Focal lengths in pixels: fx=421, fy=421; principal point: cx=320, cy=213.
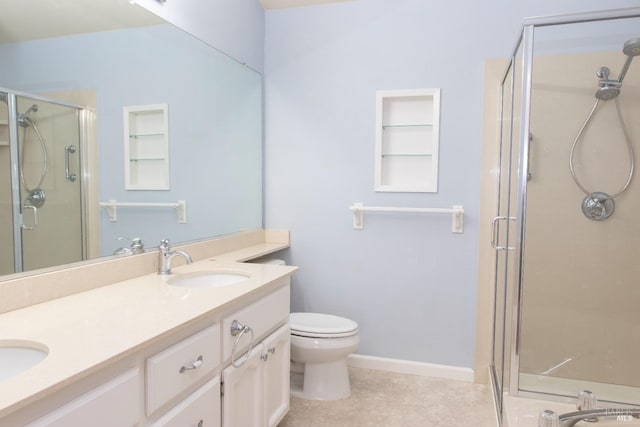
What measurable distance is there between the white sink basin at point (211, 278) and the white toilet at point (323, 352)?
55 centimetres

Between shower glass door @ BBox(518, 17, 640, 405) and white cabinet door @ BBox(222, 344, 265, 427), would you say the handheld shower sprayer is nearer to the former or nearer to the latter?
shower glass door @ BBox(518, 17, 640, 405)

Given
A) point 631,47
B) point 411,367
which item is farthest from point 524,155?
point 411,367

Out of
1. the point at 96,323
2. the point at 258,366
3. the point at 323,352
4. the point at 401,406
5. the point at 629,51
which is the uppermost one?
the point at 629,51

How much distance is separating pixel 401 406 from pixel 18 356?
6.03 feet

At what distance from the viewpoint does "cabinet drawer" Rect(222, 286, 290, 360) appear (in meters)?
1.44

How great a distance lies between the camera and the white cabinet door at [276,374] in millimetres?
1750

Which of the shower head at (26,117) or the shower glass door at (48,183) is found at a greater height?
the shower head at (26,117)

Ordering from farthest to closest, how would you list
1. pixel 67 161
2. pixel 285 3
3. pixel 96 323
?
pixel 285 3 < pixel 67 161 < pixel 96 323

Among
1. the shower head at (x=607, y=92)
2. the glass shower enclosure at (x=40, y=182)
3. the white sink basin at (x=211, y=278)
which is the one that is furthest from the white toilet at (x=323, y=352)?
the shower head at (x=607, y=92)

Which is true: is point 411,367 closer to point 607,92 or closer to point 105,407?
point 607,92

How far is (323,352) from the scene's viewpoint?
222 cm

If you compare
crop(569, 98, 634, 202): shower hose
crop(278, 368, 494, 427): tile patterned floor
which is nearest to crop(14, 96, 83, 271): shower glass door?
crop(278, 368, 494, 427): tile patterned floor

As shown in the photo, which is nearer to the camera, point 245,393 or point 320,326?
point 245,393

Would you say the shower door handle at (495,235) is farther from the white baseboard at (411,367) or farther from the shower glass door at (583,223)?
the white baseboard at (411,367)
